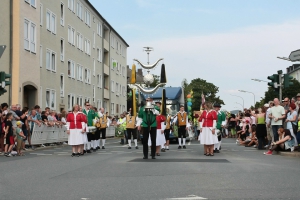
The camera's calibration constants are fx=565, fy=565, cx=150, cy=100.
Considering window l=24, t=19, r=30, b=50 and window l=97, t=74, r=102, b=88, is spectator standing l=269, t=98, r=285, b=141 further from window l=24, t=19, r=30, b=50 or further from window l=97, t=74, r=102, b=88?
window l=97, t=74, r=102, b=88

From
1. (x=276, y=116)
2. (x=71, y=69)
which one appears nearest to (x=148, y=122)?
(x=276, y=116)

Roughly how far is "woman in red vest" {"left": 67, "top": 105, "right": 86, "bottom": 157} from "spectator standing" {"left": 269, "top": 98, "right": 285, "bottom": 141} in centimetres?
720

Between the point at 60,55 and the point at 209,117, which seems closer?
the point at 209,117

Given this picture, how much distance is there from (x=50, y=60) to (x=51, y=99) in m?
3.13

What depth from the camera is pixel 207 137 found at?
1942 centimetres

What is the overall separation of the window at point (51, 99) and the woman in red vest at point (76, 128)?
2445cm

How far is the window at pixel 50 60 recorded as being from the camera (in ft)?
146

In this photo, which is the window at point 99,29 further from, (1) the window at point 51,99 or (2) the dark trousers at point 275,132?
(2) the dark trousers at point 275,132

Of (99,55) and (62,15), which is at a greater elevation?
(62,15)

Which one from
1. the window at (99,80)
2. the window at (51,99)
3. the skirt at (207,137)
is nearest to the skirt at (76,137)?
the skirt at (207,137)

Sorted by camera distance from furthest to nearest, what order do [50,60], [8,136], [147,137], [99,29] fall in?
[99,29] → [50,60] → [8,136] → [147,137]

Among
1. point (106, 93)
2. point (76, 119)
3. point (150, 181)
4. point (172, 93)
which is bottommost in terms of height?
point (150, 181)

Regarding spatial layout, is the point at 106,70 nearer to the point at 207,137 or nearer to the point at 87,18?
the point at 87,18

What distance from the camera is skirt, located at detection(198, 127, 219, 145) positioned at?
19331 mm
